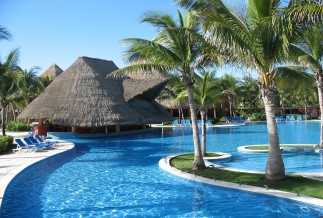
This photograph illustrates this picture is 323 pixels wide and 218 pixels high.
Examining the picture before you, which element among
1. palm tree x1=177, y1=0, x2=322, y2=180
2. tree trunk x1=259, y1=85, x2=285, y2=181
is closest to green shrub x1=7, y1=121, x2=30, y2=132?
palm tree x1=177, y1=0, x2=322, y2=180

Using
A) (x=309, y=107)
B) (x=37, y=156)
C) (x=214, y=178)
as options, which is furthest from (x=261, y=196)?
(x=309, y=107)

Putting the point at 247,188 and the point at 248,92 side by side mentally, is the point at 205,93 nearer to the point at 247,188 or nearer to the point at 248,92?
the point at 247,188

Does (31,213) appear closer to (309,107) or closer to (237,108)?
(237,108)

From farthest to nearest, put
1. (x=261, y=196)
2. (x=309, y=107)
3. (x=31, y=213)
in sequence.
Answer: (x=309, y=107), (x=261, y=196), (x=31, y=213)

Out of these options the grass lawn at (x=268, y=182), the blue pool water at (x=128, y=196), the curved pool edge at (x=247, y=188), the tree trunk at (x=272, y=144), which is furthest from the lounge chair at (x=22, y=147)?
the tree trunk at (x=272, y=144)

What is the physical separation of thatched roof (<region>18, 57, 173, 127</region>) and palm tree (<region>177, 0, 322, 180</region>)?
48.7ft

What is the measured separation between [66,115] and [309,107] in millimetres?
39646

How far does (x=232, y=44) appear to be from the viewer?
23.7 ft

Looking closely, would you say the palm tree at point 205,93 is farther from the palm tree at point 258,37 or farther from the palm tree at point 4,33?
the palm tree at point 4,33

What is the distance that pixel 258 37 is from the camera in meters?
7.14

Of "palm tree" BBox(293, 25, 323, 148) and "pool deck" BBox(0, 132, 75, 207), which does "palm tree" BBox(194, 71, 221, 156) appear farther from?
"pool deck" BBox(0, 132, 75, 207)

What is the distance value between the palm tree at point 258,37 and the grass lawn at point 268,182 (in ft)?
0.93

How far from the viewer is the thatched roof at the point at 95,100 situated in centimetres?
2139

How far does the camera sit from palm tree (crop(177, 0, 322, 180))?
701 cm
